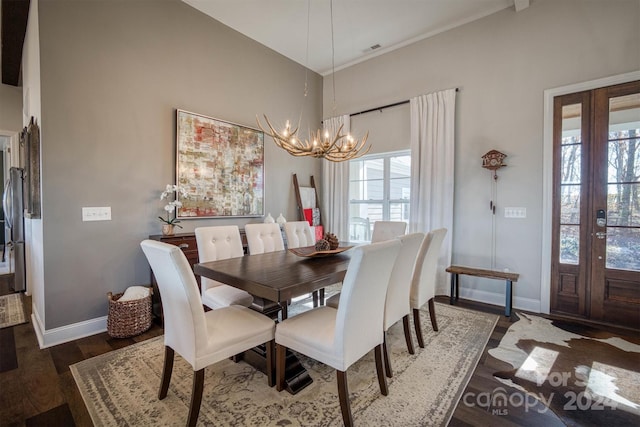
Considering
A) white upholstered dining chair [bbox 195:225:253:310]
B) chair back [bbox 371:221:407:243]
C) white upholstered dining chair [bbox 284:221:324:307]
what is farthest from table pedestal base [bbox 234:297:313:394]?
chair back [bbox 371:221:407:243]

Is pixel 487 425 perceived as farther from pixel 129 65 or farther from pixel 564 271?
pixel 129 65

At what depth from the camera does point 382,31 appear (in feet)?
13.0

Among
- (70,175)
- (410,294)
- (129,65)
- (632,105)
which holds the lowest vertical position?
(410,294)

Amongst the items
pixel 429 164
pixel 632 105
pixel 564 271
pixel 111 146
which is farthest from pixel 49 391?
pixel 632 105

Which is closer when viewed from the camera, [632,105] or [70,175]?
[70,175]

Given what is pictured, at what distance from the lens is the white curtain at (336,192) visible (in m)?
4.93

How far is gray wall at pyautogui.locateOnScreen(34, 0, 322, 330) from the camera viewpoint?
8.25 feet

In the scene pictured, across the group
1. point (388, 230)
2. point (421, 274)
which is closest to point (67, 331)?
point (421, 274)

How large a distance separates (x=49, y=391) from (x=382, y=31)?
5.03 meters

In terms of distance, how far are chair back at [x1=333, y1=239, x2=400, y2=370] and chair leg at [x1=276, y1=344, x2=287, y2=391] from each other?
0.43m

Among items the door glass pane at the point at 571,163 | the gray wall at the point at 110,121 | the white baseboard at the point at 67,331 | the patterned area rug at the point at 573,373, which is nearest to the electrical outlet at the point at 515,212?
the door glass pane at the point at 571,163

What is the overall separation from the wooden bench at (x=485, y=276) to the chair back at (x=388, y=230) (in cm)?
93

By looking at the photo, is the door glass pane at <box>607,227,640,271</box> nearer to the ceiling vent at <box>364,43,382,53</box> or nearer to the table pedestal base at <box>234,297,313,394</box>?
the table pedestal base at <box>234,297,313,394</box>

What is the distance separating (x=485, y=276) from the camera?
3.30m
